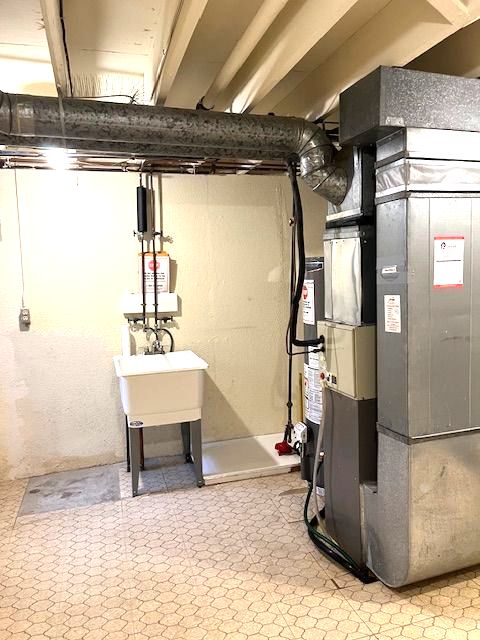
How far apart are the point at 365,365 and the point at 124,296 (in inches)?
78.8

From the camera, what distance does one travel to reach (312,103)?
113 inches

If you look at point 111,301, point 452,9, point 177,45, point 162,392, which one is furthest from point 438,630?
point 111,301

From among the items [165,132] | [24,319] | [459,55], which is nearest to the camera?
[165,132]

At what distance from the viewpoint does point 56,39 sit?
6.38 feet

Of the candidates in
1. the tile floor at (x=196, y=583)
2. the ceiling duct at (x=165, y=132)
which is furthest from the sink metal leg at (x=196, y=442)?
the ceiling duct at (x=165, y=132)

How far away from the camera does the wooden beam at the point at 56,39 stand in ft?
5.57

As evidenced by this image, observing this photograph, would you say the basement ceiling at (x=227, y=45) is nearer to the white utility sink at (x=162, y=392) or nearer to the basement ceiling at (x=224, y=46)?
the basement ceiling at (x=224, y=46)

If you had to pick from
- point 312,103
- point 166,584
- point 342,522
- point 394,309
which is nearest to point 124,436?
point 166,584

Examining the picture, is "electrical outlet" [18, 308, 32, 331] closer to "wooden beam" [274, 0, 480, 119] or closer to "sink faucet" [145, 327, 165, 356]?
"sink faucet" [145, 327, 165, 356]

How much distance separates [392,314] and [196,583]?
154 centimetres

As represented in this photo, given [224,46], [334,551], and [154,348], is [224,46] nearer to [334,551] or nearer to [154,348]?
[154,348]

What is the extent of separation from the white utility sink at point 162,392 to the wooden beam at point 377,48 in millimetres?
1731

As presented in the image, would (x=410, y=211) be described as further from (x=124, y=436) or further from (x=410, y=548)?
(x=124, y=436)

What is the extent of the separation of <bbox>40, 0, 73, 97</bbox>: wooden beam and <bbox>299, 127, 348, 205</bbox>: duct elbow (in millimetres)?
Result: 1162
